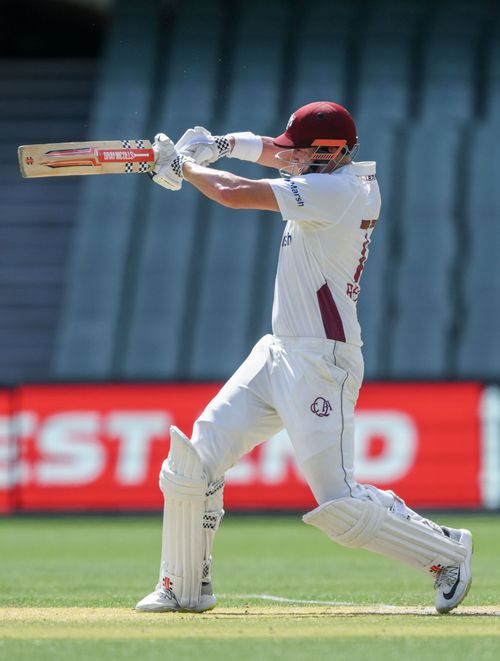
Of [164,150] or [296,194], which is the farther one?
[164,150]

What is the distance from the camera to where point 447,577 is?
5918 millimetres

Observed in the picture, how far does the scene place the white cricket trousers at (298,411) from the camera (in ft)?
19.0

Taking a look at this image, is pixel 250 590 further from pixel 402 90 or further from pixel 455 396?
pixel 402 90

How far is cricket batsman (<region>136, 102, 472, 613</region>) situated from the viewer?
5.77 metres

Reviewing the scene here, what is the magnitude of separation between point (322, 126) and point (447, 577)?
1.80m

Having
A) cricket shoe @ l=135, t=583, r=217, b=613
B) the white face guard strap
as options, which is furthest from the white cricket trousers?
the white face guard strap

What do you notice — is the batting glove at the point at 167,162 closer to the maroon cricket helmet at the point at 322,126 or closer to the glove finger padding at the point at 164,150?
the glove finger padding at the point at 164,150

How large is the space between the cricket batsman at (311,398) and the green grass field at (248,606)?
226mm

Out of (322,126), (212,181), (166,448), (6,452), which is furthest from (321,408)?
(6,452)

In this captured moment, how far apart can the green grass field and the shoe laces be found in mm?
120

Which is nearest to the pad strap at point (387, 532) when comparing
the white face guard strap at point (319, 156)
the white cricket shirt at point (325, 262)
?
the white cricket shirt at point (325, 262)

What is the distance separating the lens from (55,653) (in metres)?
4.71

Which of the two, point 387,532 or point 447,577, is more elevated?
point 387,532

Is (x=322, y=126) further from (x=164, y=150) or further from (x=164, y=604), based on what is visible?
(x=164, y=604)
